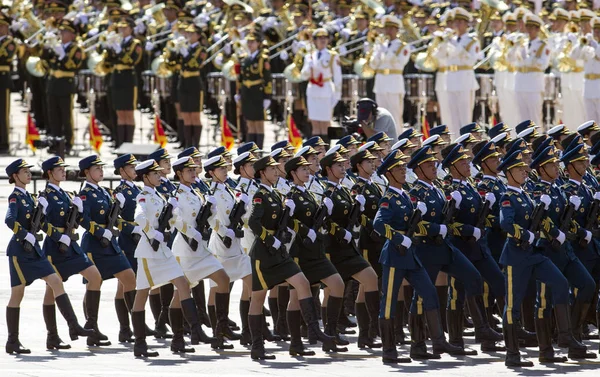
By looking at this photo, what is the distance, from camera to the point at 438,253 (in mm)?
15867

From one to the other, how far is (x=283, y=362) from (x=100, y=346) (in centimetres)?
194

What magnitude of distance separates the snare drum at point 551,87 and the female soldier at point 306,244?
11.3m

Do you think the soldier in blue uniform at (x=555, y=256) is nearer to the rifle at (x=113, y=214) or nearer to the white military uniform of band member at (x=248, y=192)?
the white military uniform of band member at (x=248, y=192)

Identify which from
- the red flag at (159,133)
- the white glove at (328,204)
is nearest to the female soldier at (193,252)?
the white glove at (328,204)

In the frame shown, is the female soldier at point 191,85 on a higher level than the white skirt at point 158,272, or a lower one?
higher

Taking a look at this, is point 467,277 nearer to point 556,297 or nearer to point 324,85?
point 556,297

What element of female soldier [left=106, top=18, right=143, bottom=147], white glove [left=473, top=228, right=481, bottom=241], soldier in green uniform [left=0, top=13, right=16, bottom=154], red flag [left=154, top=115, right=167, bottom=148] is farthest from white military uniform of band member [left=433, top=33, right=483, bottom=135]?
white glove [left=473, top=228, right=481, bottom=241]

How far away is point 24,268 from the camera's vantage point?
53.2 feet

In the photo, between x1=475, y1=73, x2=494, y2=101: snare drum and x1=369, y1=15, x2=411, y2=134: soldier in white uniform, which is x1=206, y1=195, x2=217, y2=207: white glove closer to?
x1=369, y1=15, x2=411, y2=134: soldier in white uniform

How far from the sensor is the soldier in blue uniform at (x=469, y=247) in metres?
16.2

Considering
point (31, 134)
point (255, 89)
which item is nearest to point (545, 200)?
point (255, 89)

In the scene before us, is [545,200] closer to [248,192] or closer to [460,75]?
[248,192]

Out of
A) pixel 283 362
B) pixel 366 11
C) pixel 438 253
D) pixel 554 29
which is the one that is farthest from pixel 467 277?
pixel 366 11

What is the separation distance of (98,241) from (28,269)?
A: 0.93 m
